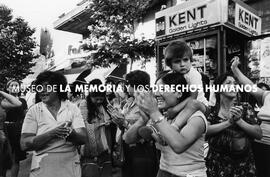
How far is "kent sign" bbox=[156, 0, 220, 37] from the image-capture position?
542cm

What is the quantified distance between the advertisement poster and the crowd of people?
7.60ft

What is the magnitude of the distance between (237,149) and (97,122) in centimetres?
186

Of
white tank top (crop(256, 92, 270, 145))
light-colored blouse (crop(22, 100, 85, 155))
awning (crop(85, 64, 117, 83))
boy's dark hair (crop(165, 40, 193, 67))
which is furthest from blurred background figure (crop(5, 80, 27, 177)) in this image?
awning (crop(85, 64, 117, 83))

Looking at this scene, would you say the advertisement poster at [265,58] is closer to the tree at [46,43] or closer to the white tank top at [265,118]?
the white tank top at [265,118]

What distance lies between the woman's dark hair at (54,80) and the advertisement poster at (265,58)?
4164 mm

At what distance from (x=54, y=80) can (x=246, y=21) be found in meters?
4.45

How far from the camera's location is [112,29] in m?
11.0

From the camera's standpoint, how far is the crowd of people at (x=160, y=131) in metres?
2.16

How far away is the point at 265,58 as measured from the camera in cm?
582

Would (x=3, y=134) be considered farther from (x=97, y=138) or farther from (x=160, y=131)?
(x=160, y=131)

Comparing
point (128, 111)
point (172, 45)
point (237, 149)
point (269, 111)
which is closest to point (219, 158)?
point (237, 149)

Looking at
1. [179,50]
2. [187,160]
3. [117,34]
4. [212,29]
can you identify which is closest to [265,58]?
[212,29]

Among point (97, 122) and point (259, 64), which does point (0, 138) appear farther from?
point (259, 64)

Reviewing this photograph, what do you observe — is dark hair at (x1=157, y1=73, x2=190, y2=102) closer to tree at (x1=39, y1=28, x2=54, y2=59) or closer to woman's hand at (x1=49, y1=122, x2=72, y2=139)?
woman's hand at (x1=49, y1=122, x2=72, y2=139)
